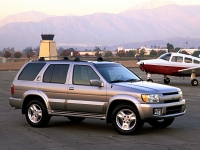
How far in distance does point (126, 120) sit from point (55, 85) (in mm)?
2168

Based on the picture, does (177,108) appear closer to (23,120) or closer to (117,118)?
(117,118)

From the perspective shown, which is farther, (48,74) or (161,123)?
(48,74)

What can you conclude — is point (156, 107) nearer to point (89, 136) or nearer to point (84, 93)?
point (89, 136)

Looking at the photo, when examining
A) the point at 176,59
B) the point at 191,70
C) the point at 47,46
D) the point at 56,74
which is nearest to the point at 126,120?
the point at 56,74

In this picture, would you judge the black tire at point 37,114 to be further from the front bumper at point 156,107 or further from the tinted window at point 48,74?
the front bumper at point 156,107

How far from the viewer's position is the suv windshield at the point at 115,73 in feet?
37.9

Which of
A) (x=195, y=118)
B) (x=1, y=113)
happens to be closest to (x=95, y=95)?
(x=195, y=118)

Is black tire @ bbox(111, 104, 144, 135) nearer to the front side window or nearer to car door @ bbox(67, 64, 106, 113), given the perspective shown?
car door @ bbox(67, 64, 106, 113)

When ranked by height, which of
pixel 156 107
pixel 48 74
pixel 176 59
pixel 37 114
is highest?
pixel 176 59

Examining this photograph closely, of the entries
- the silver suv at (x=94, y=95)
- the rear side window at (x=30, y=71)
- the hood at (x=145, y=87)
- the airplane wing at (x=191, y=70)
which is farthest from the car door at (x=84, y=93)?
the airplane wing at (x=191, y=70)

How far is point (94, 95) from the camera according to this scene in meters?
11.3

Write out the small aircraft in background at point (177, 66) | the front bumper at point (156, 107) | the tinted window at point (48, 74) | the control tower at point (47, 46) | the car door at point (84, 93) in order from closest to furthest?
the front bumper at point (156, 107) → the car door at point (84, 93) → the tinted window at point (48, 74) → the small aircraft in background at point (177, 66) → the control tower at point (47, 46)

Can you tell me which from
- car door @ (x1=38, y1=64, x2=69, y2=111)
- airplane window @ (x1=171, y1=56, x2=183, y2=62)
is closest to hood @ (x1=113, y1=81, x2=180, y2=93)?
car door @ (x1=38, y1=64, x2=69, y2=111)

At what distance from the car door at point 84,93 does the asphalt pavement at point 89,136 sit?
1.96 feet
